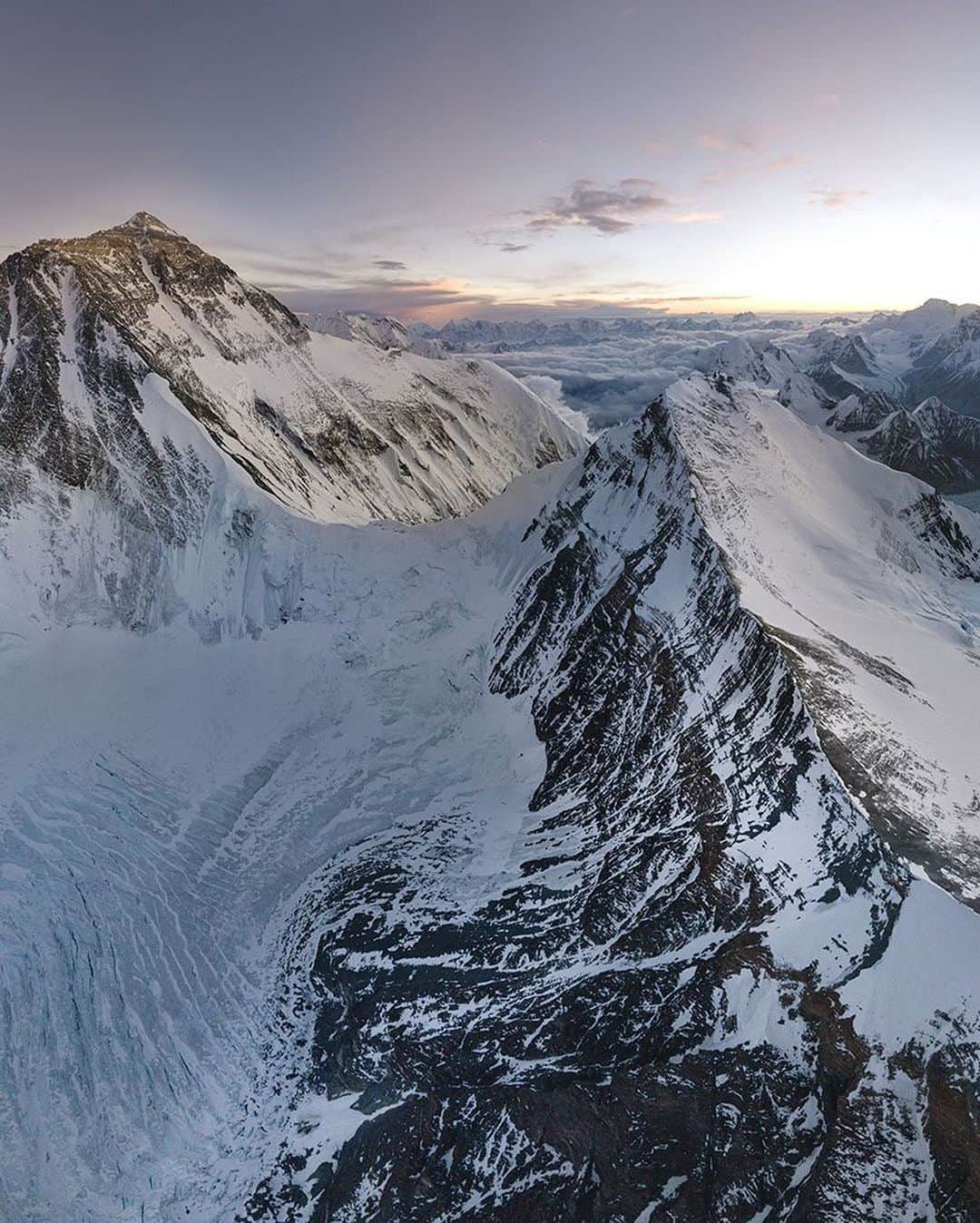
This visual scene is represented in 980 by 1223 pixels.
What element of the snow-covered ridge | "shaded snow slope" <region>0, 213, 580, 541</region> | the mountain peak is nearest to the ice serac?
the snow-covered ridge

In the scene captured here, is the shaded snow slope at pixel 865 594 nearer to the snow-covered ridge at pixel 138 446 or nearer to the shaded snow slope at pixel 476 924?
the shaded snow slope at pixel 476 924

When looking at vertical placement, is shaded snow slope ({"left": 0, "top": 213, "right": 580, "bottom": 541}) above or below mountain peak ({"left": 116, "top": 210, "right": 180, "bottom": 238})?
below

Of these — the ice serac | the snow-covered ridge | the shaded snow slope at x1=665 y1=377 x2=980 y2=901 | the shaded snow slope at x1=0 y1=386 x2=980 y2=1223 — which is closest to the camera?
the ice serac

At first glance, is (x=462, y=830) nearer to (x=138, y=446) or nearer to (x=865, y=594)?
(x=865, y=594)

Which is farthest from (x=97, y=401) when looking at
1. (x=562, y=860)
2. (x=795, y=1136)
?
(x=795, y=1136)

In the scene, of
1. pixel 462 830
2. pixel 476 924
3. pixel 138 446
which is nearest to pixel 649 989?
pixel 476 924

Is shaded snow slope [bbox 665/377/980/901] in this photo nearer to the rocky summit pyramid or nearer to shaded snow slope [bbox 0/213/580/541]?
the rocky summit pyramid

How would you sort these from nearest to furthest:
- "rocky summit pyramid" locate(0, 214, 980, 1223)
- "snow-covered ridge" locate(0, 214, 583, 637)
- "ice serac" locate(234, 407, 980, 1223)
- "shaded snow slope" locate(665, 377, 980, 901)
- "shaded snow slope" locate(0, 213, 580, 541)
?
"ice serac" locate(234, 407, 980, 1223) < "rocky summit pyramid" locate(0, 214, 980, 1223) < "shaded snow slope" locate(665, 377, 980, 901) < "snow-covered ridge" locate(0, 214, 583, 637) < "shaded snow slope" locate(0, 213, 580, 541)
